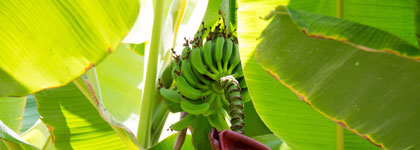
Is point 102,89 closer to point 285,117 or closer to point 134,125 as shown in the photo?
point 134,125

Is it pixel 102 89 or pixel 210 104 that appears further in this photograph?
pixel 102 89

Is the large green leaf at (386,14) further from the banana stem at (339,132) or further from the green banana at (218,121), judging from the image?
the green banana at (218,121)

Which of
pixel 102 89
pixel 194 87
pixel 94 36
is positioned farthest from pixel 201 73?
pixel 102 89

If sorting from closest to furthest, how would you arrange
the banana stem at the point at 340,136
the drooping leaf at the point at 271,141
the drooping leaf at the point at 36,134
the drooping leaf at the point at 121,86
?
1. the banana stem at the point at 340,136
2. the drooping leaf at the point at 271,141
3. the drooping leaf at the point at 121,86
4. the drooping leaf at the point at 36,134

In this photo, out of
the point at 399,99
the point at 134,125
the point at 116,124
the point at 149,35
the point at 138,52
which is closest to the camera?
the point at 399,99

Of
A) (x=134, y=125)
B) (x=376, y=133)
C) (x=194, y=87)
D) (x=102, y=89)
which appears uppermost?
(x=376, y=133)

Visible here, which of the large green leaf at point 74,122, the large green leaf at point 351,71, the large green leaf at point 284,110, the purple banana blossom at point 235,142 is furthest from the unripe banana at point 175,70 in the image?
the large green leaf at point 351,71

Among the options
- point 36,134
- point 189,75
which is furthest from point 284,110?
point 36,134
